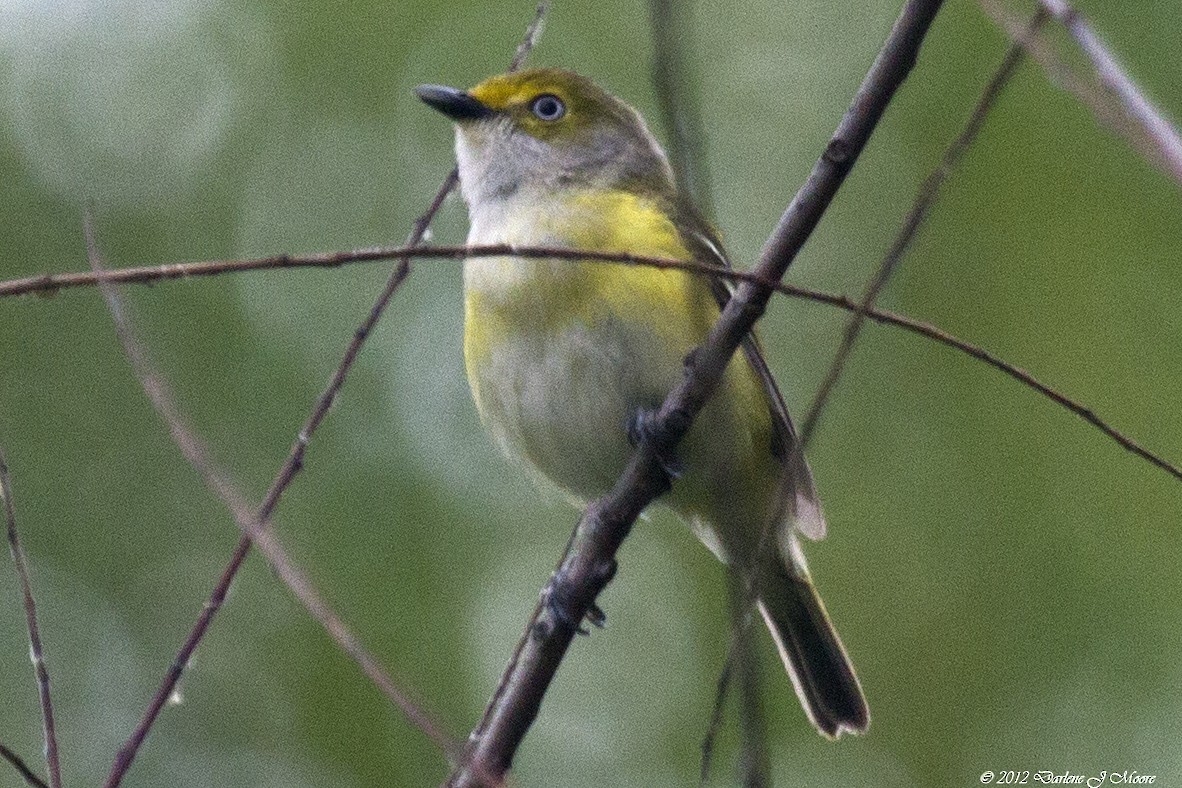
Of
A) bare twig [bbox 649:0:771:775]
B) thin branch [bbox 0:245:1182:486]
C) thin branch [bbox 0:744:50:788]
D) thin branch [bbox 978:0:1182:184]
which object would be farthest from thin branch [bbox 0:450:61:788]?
thin branch [bbox 978:0:1182:184]

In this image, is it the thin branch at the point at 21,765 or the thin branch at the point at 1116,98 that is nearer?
the thin branch at the point at 1116,98

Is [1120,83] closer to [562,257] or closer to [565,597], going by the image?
[562,257]

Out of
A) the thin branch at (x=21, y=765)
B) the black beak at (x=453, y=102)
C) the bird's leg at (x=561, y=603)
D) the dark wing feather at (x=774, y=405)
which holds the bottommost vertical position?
the thin branch at (x=21, y=765)

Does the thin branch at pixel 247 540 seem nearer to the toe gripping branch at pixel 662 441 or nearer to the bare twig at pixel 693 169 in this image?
the bare twig at pixel 693 169

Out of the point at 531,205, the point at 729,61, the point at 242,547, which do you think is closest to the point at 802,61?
the point at 729,61

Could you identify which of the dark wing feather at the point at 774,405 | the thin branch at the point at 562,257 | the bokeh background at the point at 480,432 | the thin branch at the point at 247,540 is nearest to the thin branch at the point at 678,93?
the thin branch at the point at 562,257

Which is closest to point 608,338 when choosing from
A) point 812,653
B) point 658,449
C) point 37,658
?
point 658,449

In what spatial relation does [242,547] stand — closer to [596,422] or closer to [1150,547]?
[596,422]

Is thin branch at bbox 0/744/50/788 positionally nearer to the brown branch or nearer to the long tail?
the brown branch
